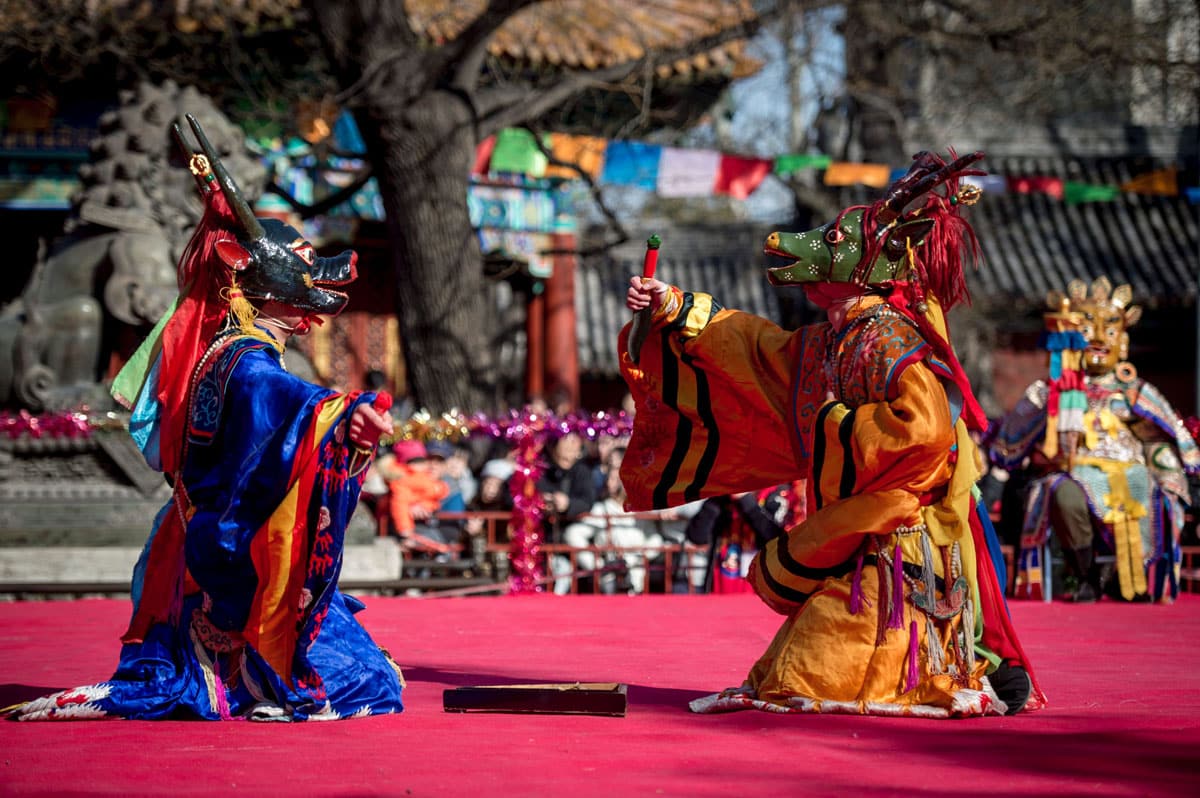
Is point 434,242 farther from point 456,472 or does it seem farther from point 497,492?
point 497,492

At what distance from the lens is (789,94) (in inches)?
735

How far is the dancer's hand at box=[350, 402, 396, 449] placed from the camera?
4082 mm

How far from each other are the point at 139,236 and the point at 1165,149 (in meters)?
15.3

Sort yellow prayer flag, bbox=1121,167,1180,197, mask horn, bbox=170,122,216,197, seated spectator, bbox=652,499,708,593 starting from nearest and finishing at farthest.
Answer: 1. mask horn, bbox=170,122,216,197
2. seated spectator, bbox=652,499,708,593
3. yellow prayer flag, bbox=1121,167,1180,197

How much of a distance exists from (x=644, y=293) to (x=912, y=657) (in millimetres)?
1274

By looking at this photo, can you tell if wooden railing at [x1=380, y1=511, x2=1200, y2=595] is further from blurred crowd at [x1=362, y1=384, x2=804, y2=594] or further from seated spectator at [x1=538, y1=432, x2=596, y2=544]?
seated spectator at [x1=538, y1=432, x2=596, y2=544]

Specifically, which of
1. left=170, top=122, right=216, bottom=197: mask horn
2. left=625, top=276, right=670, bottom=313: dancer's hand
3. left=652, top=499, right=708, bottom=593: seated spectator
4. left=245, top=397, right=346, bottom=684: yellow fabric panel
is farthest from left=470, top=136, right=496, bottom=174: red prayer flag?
left=245, top=397, right=346, bottom=684: yellow fabric panel

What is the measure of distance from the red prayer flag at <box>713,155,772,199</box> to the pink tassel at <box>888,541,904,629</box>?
998 cm

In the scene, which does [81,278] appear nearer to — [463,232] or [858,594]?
[463,232]

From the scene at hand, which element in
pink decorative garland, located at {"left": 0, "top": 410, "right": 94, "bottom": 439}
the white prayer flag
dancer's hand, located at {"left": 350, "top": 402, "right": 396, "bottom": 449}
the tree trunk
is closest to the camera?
Result: dancer's hand, located at {"left": 350, "top": 402, "right": 396, "bottom": 449}

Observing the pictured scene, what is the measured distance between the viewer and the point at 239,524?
4188mm

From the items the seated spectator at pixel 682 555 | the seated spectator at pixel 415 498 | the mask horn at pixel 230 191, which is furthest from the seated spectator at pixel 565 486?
the mask horn at pixel 230 191

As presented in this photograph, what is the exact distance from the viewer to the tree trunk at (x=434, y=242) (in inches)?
404

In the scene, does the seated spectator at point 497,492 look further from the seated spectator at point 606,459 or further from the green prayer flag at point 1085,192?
the green prayer flag at point 1085,192
